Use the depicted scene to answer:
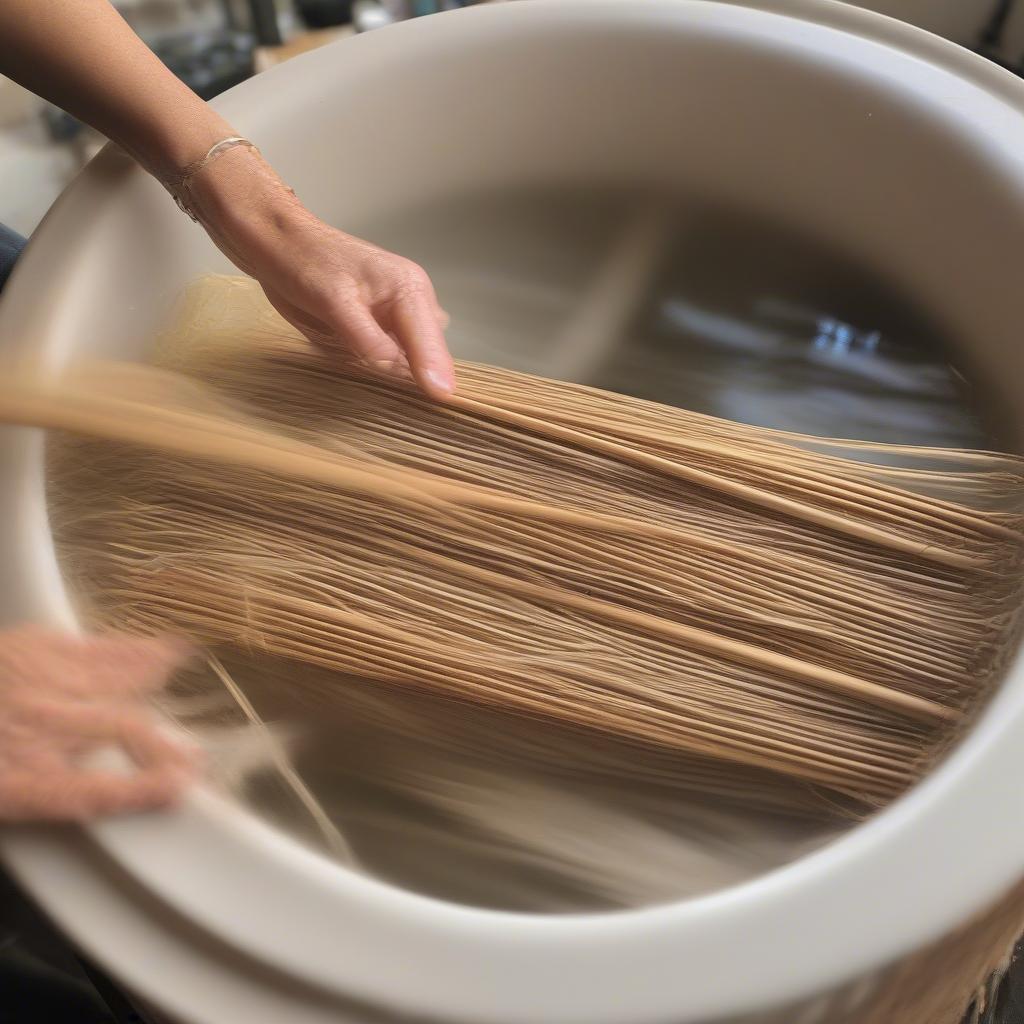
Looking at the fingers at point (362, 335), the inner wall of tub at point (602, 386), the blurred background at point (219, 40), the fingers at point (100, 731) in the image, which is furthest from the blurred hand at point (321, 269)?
the blurred background at point (219, 40)

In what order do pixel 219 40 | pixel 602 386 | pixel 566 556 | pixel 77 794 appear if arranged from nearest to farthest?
pixel 77 794
pixel 566 556
pixel 602 386
pixel 219 40

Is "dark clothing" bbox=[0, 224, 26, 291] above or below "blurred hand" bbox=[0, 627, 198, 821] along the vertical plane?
above

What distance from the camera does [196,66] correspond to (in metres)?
1.42

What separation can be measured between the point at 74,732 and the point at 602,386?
51cm

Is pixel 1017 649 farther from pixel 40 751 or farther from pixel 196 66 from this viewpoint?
pixel 196 66

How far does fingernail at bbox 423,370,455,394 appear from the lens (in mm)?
642

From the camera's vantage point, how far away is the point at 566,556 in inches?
23.6

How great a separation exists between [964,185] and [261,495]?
556 millimetres

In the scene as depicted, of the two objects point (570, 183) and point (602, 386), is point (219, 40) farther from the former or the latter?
point (602, 386)

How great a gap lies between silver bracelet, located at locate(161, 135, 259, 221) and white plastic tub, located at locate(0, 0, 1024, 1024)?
1.1 inches

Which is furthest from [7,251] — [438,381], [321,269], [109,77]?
[438,381]

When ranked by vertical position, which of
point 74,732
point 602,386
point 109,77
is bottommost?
point 74,732

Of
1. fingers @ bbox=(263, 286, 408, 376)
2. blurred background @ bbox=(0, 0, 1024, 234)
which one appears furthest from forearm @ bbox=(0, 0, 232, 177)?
blurred background @ bbox=(0, 0, 1024, 234)

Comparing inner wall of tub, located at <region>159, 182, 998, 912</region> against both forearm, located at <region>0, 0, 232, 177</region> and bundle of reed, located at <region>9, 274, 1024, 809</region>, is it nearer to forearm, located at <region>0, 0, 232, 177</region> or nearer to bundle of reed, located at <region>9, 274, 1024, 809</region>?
bundle of reed, located at <region>9, 274, 1024, 809</region>
